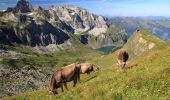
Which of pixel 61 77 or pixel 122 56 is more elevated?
pixel 122 56

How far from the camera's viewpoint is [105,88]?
26.8 m

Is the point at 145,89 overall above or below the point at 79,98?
above

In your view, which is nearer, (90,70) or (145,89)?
(145,89)

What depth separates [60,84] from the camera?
116 ft

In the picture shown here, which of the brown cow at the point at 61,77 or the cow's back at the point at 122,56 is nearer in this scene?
the brown cow at the point at 61,77

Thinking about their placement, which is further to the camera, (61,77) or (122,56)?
(122,56)

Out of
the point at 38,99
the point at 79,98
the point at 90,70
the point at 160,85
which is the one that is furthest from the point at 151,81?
the point at 90,70

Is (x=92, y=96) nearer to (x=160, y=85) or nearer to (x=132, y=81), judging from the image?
(x=132, y=81)

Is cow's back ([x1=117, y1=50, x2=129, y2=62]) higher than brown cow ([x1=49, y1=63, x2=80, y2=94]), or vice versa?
cow's back ([x1=117, y1=50, x2=129, y2=62])

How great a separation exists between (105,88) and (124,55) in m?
12.8

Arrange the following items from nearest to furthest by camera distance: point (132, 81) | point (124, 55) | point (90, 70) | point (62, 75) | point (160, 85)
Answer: point (160, 85)
point (132, 81)
point (62, 75)
point (124, 55)
point (90, 70)

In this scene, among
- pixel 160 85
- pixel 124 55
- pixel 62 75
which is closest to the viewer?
pixel 160 85

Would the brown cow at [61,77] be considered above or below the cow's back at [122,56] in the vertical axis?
below

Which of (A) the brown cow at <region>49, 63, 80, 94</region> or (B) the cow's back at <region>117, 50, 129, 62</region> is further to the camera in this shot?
(B) the cow's back at <region>117, 50, 129, 62</region>
